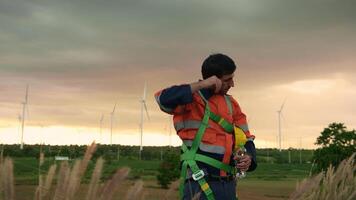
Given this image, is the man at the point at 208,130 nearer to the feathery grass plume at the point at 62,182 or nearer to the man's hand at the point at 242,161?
the man's hand at the point at 242,161

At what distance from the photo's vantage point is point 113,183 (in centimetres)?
204

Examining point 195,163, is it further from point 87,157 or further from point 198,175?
point 87,157

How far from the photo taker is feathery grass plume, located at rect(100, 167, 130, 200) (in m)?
2.02

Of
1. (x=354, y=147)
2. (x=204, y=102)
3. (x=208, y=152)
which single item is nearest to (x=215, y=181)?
(x=208, y=152)

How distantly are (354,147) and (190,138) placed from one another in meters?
10.6

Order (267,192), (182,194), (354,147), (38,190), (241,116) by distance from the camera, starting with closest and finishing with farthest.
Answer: (38,190) < (182,194) < (241,116) < (354,147) < (267,192)

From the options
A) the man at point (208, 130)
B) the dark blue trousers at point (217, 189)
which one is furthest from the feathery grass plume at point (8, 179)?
the dark blue trousers at point (217, 189)

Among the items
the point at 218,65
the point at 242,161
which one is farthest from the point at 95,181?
the point at 218,65

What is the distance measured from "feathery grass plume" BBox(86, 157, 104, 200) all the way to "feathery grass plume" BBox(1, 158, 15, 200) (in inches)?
10.9

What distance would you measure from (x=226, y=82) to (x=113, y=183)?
245cm

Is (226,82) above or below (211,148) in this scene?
above

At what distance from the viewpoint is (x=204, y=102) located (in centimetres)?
434

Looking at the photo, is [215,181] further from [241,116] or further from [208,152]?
[241,116]

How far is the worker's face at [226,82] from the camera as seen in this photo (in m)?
4.36
